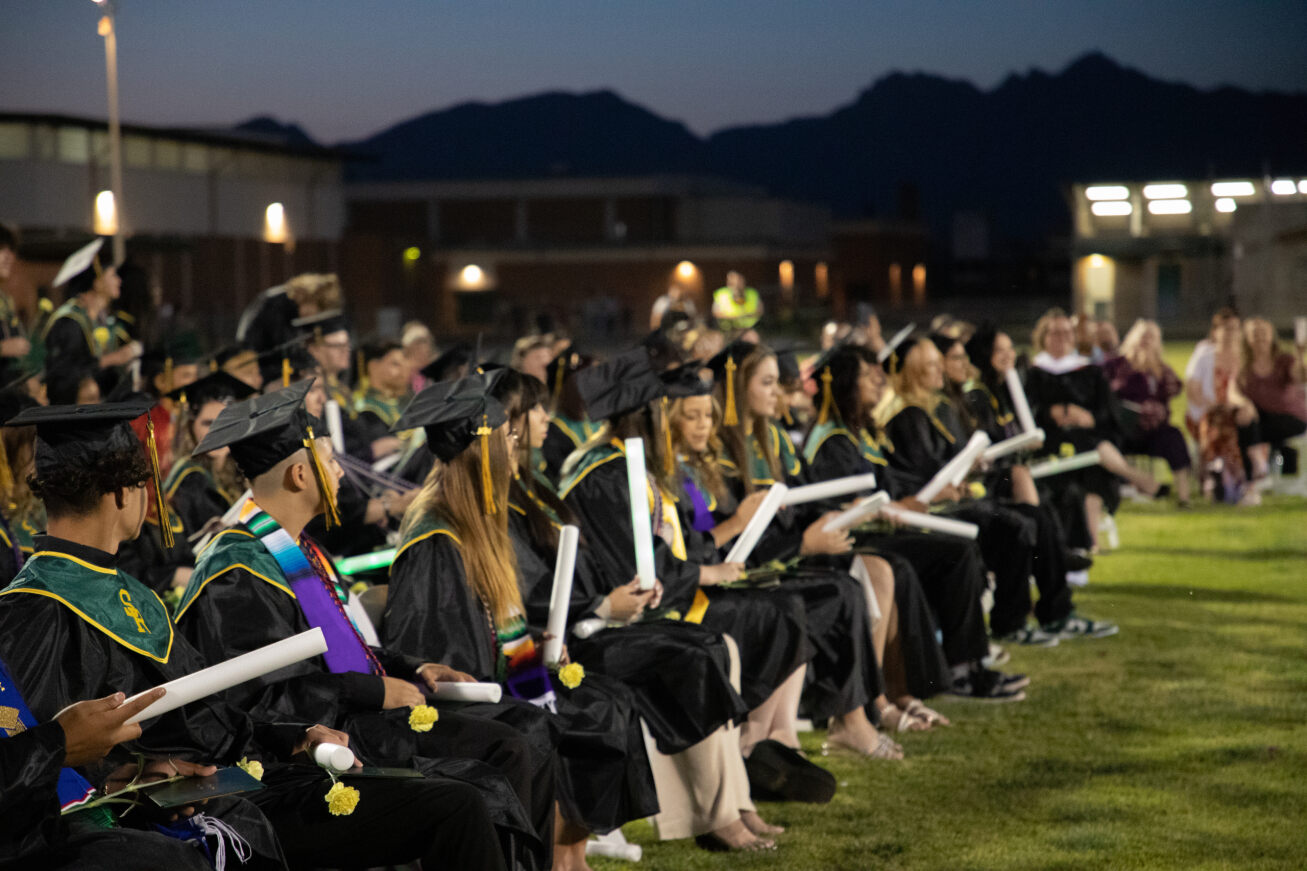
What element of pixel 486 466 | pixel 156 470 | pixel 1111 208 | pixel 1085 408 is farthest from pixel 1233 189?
pixel 156 470

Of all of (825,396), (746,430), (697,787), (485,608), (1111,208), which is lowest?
(697,787)

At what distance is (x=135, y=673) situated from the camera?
3176 millimetres

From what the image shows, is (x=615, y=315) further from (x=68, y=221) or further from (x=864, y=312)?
(x=864, y=312)

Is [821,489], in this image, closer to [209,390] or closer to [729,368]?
[729,368]

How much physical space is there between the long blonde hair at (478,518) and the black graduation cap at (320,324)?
3761 millimetres

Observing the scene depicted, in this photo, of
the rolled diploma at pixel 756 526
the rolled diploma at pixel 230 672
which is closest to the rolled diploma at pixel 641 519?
the rolled diploma at pixel 756 526

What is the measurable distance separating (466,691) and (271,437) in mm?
882

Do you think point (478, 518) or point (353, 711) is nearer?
point (353, 711)

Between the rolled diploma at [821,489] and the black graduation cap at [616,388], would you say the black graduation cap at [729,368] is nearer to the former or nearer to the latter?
the rolled diploma at [821,489]

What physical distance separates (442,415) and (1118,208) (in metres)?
50.1

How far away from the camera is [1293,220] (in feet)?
131

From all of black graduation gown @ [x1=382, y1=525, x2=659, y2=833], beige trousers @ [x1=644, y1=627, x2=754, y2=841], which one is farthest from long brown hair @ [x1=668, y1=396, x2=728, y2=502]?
black graduation gown @ [x1=382, y1=525, x2=659, y2=833]

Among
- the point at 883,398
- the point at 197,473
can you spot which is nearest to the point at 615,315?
the point at 883,398

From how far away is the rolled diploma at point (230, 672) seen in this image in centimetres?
287
